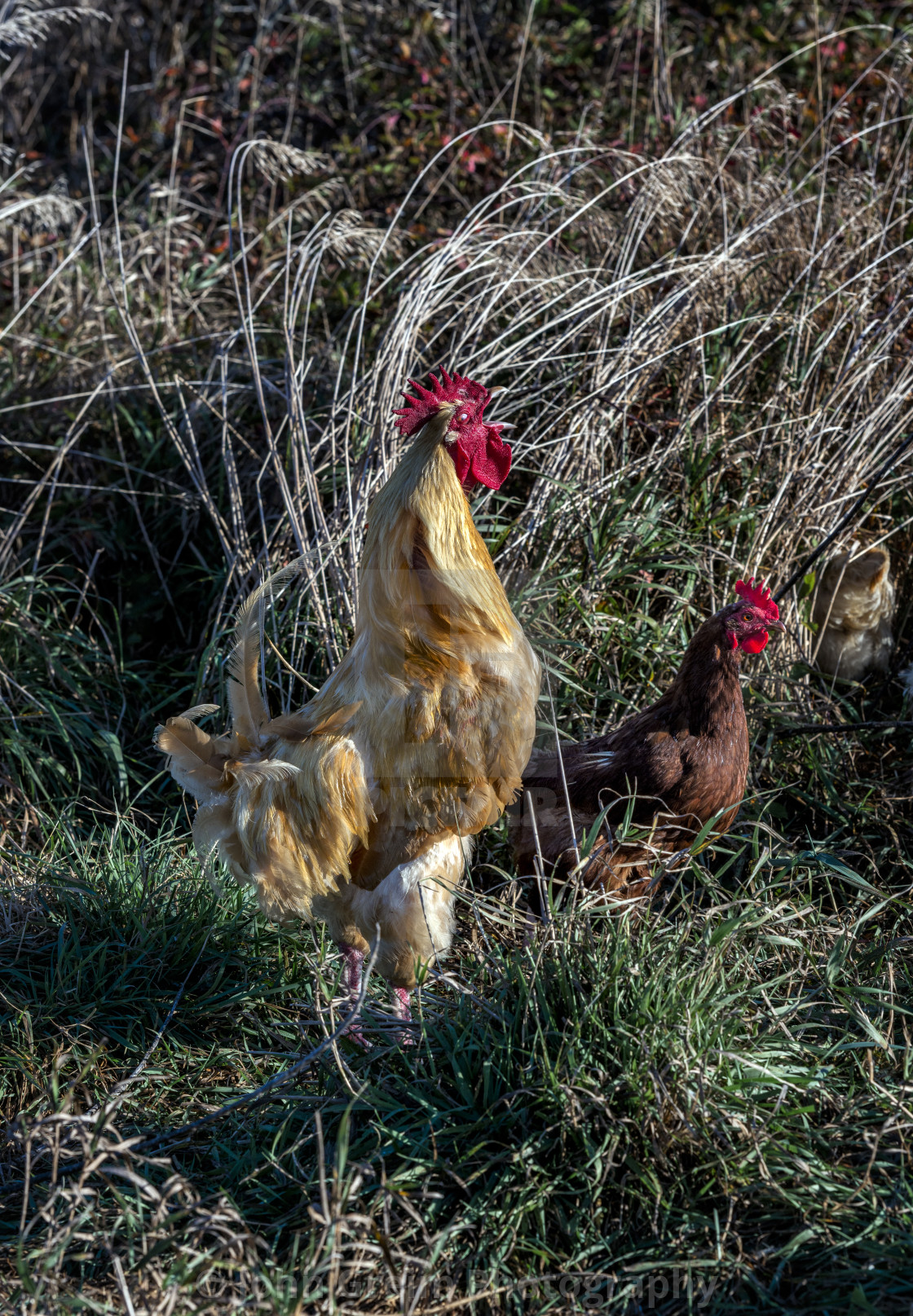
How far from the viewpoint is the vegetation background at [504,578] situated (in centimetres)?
198

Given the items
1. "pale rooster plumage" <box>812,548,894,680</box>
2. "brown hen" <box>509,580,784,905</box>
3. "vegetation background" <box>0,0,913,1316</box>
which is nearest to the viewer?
"vegetation background" <box>0,0,913,1316</box>

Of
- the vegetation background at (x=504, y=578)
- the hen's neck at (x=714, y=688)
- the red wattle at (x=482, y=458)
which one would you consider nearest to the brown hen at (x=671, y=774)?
the hen's neck at (x=714, y=688)

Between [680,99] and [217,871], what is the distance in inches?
184

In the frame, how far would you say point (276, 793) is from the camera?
8.43 feet

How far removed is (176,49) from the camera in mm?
6320

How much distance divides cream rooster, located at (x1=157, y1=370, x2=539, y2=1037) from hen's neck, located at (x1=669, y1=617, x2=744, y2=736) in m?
0.59

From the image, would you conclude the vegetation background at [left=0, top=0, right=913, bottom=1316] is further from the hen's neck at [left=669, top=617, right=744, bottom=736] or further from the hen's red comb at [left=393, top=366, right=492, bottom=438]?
the hen's red comb at [left=393, top=366, right=492, bottom=438]

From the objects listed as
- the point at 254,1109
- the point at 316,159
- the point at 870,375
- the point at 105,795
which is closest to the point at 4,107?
the point at 316,159

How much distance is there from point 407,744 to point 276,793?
360 millimetres

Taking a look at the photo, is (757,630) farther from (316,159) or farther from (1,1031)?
(316,159)

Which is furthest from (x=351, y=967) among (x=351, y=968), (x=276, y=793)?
(x=276, y=793)

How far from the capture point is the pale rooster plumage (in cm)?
376

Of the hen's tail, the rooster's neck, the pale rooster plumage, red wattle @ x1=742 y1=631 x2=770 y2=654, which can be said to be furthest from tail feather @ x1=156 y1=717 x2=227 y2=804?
the pale rooster plumage

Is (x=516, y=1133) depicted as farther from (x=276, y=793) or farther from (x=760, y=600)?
(x=760, y=600)
